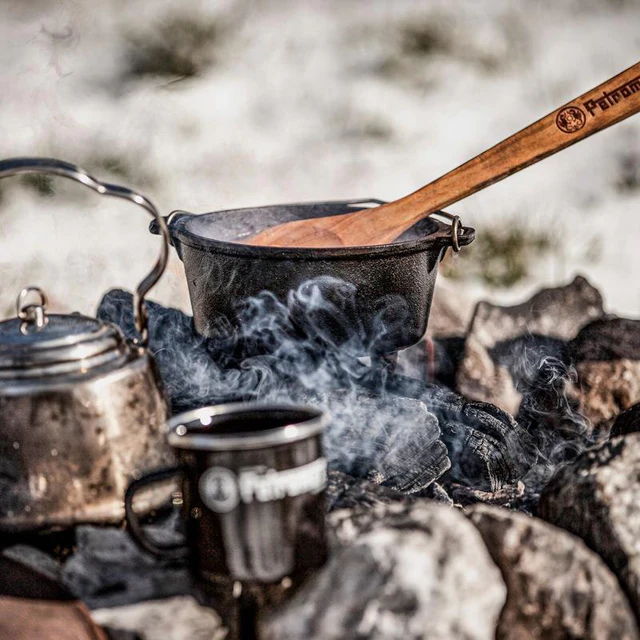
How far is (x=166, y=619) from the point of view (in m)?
1.79

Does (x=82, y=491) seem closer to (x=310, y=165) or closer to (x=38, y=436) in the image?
(x=38, y=436)

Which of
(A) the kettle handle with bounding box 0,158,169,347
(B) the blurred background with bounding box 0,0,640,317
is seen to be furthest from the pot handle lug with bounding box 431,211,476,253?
(B) the blurred background with bounding box 0,0,640,317

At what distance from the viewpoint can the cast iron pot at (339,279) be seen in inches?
106

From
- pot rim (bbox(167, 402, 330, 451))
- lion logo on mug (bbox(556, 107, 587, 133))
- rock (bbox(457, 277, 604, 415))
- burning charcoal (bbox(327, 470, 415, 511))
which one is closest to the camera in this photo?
pot rim (bbox(167, 402, 330, 451))

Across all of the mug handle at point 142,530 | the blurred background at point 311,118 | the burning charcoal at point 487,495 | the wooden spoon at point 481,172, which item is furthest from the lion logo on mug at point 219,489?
the blurred background at point 311,118

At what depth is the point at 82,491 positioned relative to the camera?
78.0 inches

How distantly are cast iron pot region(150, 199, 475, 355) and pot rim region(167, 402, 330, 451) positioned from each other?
0.89 meters

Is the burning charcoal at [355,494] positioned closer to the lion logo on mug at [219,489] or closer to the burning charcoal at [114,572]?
the burning charcoal at [114,572]

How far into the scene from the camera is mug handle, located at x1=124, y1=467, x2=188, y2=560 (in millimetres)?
1841

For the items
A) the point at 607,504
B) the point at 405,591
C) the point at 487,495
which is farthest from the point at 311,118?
the point at 405,591

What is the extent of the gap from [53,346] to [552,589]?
112 centimetres

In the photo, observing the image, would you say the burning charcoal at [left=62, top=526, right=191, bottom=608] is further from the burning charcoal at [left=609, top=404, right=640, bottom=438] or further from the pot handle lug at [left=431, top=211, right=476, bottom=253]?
the burning charcoal at [left=609, top=404, right=640, bottom=438]

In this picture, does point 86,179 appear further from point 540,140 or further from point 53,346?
point 540,140

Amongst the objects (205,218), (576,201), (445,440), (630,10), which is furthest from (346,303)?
(630,10)
